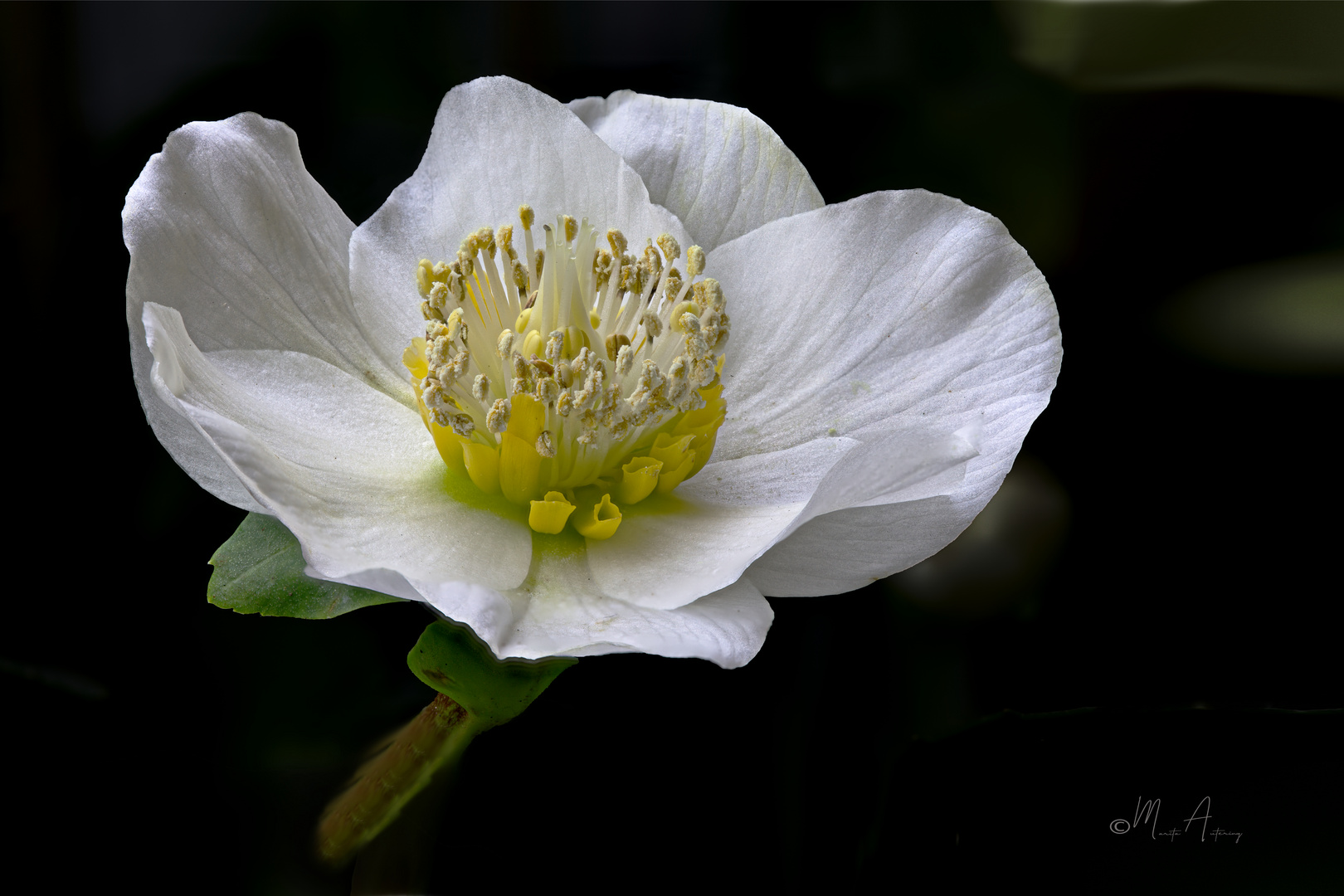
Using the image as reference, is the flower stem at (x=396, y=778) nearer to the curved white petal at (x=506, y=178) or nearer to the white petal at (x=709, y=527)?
the white petal at (x=709, y=527)

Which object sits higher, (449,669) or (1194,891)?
(449,669)

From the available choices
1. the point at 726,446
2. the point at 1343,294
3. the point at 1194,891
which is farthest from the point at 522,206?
the point at 1343,294

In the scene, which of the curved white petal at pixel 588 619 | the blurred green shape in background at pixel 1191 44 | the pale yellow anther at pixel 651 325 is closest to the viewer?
the curved white petal at pixel 588 619

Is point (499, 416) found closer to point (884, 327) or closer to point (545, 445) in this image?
point (545, 445)

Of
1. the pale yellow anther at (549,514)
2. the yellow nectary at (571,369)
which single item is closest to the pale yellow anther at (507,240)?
the yellow nectary at (571,369)

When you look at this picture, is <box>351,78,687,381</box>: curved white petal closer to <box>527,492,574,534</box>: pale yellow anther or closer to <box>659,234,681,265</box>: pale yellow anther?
<box>659,234,681,265</box>: pale yellow anther

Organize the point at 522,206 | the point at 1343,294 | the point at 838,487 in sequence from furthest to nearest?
1. the point at 1343,294
2. the point at 522,206
3. the point at 838,487

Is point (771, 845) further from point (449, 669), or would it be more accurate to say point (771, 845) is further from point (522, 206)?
point (522, 206)

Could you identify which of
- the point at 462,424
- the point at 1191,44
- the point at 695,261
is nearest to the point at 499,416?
the point at 462,424
